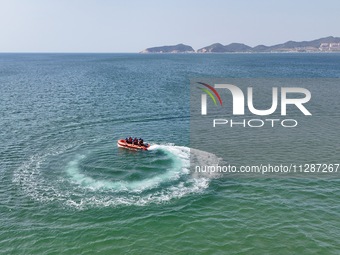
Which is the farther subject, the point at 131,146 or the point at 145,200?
the point at 131,146

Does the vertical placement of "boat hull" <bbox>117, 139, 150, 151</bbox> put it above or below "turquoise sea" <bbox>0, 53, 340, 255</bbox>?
above

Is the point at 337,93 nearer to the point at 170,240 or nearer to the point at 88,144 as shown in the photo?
the point at 88,144

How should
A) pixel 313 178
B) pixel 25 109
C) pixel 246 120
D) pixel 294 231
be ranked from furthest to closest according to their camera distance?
pixel 25 109
pixel 246 120
pixel 313 178
pixel 294 231

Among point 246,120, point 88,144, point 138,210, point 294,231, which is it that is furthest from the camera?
point 246,120

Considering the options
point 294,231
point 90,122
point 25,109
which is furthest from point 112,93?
point 294,231

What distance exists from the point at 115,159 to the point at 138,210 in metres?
14.8

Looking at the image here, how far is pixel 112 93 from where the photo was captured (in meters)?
97.0

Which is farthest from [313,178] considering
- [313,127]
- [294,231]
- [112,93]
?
[112,93]

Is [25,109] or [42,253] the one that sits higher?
[25,109]

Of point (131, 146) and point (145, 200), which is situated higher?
point (131, 146)

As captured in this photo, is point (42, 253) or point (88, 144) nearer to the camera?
point (42, 253)

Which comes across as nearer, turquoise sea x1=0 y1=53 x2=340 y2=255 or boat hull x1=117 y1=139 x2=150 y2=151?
turquoise sea x1=0 y1=53 x2=340 y2=255

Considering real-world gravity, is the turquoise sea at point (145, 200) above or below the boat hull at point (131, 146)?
below

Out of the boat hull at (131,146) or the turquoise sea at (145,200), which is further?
the boat hull at (131,146)
